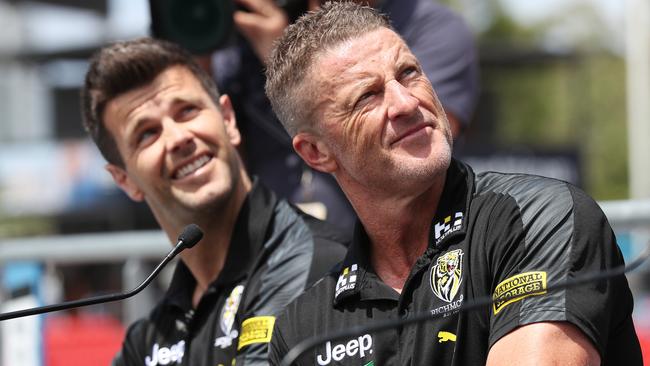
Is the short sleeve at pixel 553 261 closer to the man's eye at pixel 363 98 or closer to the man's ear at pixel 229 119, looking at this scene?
the man's eye at pixel 363 98

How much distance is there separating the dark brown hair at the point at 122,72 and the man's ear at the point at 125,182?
0.11ft

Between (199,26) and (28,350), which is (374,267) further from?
(28,350)

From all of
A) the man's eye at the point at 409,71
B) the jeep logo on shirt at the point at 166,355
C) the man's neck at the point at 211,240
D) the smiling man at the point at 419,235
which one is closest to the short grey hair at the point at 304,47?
the smiling man at the point at 419,235

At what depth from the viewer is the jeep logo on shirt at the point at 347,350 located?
2613 mm

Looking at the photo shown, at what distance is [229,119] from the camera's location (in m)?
3.66

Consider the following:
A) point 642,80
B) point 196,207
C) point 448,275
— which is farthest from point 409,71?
point 642,80

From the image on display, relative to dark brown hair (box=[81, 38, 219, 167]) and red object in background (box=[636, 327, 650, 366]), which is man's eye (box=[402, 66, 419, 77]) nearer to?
dark brown hair (box=[81, 38, 219, 167])

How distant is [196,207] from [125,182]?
1.43 feet

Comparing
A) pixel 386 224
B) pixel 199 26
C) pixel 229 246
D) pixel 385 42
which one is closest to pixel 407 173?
pixel 386 224

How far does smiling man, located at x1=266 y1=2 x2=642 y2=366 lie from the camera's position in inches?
88.5

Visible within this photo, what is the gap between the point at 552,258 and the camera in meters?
2.29

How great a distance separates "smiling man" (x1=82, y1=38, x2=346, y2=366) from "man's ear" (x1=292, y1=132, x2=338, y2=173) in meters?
0.47

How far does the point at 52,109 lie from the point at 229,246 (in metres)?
14.5

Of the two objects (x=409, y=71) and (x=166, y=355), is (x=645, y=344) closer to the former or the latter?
Answer: (x=166, y=355)
